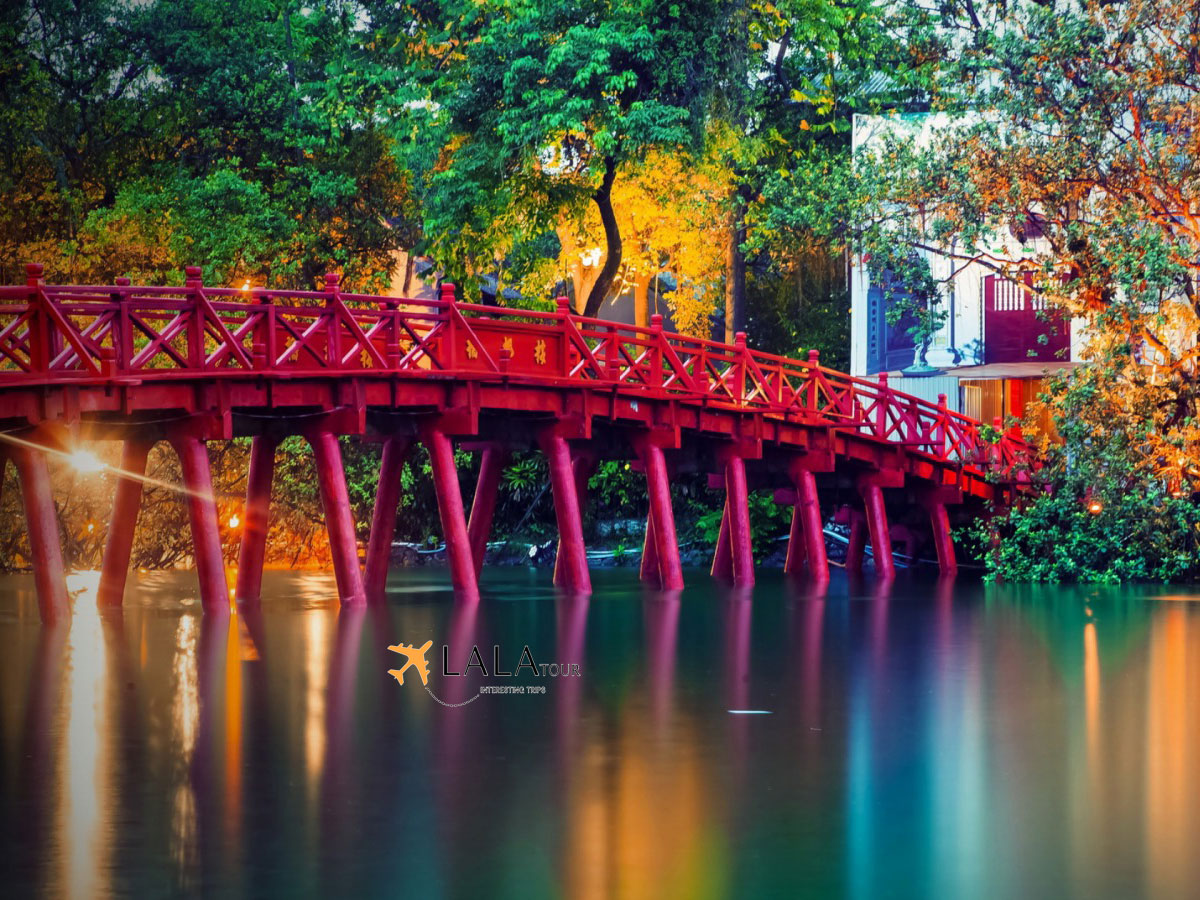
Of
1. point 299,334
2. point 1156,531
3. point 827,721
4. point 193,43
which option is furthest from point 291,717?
point 193,43

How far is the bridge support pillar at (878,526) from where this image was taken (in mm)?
31891

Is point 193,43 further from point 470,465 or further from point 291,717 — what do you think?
point 291,717

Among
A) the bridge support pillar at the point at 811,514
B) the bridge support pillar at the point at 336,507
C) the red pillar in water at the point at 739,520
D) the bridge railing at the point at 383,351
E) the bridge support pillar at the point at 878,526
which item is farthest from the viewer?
the bridge support pillar at the point at 878,526

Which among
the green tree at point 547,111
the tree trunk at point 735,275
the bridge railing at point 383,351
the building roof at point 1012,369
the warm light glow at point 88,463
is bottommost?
the warm light glow at point 88,463

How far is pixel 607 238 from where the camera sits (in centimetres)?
3759

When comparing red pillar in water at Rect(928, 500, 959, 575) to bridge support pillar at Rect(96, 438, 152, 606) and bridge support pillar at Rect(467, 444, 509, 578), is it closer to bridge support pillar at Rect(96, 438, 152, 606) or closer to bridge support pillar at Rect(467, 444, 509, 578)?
bridge support pillar at Rect(467, 444, 509, 578)

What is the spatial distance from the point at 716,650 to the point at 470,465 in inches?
799

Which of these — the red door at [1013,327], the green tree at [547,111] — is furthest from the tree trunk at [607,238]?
the red door at [1013,327]

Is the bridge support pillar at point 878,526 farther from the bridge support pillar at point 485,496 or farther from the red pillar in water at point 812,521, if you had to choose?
the bridge support pillar at point 485,496

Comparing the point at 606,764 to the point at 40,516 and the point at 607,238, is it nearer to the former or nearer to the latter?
the point at 40,516

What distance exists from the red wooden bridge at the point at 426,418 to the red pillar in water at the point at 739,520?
0.04 meters

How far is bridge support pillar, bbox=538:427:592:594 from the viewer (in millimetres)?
26719

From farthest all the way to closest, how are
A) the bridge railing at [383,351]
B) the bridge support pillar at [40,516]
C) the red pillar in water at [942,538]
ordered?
the red pillar in water at [942,538]
the bridge support pillar at [40,516]
the bridge railing at [383,351]

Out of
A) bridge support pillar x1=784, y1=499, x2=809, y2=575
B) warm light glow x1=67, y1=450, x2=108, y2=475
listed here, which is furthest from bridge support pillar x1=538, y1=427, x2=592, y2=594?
warm light glow x1=67, y1=450, x2=108, y2=475
